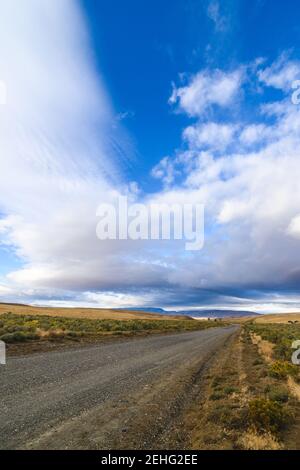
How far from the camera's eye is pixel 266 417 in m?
8.09

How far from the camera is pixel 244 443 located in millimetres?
6980

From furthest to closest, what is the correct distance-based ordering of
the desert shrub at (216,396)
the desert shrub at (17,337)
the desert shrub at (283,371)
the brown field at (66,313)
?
1. the brown field at (66,313)
2. the desert shrub at (17,337)
3. the desert shrub at (283,371)
4. the desert shrub at (216,396)

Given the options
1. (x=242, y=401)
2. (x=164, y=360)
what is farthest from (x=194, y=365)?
(x=242, y=401)

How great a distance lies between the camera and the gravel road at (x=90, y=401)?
7152mm

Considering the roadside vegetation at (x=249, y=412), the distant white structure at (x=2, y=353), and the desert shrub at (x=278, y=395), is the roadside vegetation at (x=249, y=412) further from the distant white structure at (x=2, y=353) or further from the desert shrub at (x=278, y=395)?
the distant white structure at (x=2, y=353)

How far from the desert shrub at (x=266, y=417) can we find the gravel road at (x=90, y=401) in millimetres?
1960

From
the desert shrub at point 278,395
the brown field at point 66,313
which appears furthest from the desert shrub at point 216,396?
the brown field at point 66,313

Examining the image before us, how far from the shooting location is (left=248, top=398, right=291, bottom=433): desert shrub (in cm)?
784

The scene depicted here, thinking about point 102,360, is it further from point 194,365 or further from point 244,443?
point 244,443

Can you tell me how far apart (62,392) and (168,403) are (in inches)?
141

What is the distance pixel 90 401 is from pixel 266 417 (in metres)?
5.17

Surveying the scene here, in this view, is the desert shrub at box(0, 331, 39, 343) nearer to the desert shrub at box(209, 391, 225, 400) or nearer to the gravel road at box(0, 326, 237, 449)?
the gravel road at box(0, 326, 237, 449)

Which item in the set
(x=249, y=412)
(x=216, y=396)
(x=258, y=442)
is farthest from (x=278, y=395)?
(x=258, y=442)

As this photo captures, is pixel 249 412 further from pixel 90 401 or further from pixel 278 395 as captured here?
pixel 90 401
